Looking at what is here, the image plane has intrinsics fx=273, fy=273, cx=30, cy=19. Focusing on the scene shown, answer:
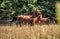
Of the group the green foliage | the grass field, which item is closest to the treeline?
the green foliage

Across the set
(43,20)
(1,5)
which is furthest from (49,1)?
(43,20)

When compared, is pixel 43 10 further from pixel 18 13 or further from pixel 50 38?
pixel 50 38

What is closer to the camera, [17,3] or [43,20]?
[43,20]

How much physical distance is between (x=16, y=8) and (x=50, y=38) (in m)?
14.8

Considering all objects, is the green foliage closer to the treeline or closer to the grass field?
the treeline

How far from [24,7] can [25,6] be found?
11 cm

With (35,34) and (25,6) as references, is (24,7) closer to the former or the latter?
(25,6)

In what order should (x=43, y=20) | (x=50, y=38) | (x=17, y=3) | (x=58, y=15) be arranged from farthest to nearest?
(x=17, y=3), (x=43, y=20), (x=50, y=38), (x=58, y=15)

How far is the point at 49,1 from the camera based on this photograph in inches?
739

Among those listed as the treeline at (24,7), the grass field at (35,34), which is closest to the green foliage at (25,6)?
the treeline at (24,7)

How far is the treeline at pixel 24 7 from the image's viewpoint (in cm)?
1747

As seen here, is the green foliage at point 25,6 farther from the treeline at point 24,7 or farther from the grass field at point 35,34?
the grass field at point 35,34

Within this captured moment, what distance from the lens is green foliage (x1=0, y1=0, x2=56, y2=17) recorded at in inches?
687

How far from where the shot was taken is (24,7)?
17797mm
